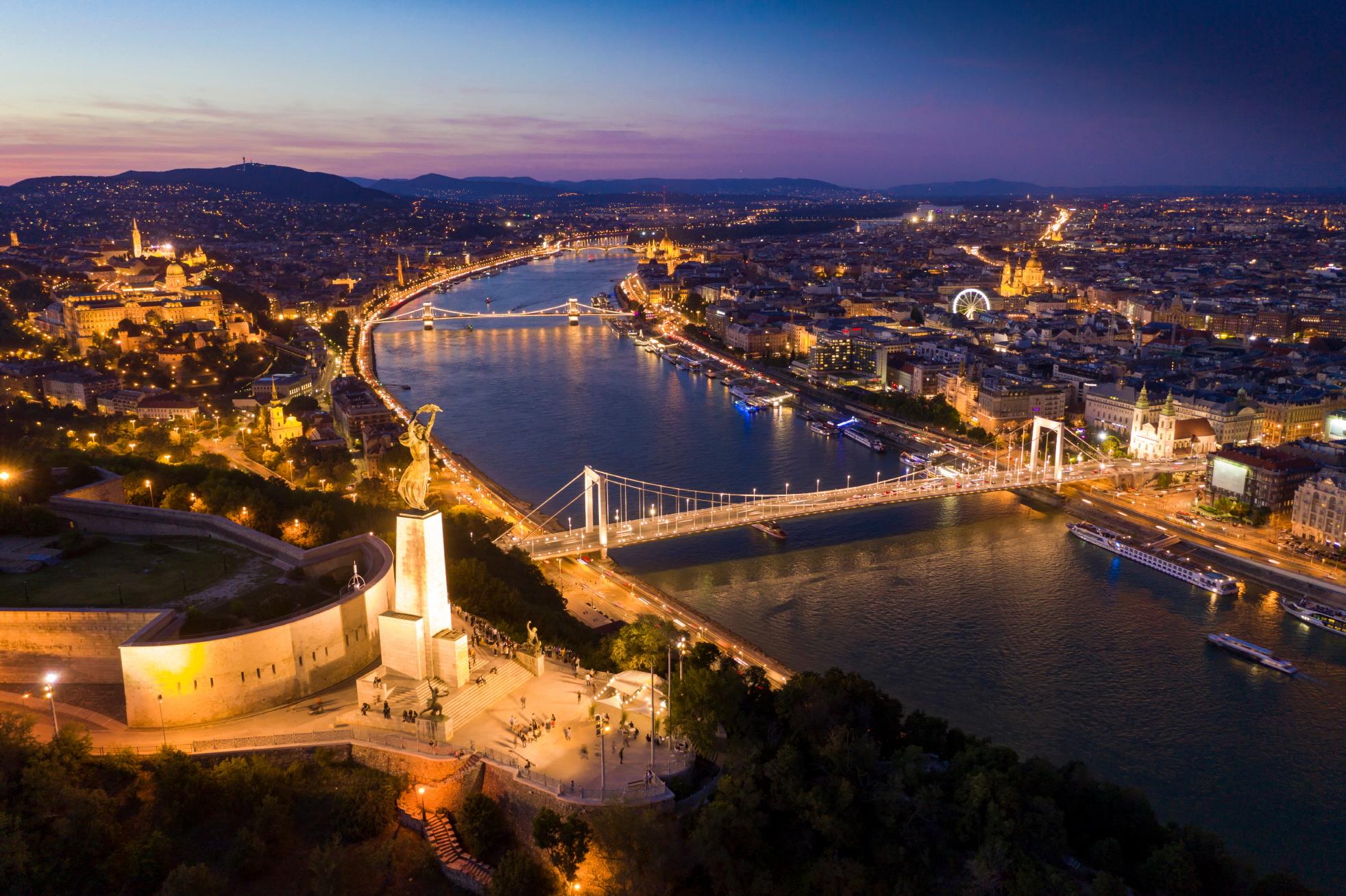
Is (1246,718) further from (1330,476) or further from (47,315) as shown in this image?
(47,315)

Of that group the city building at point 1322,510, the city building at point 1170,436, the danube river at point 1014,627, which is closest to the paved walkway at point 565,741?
the danube river at point 1014,627

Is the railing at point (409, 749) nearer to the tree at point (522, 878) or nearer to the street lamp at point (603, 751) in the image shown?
Result: the street lamp at point (603, 751)

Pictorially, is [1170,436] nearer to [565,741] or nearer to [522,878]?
[565,741]

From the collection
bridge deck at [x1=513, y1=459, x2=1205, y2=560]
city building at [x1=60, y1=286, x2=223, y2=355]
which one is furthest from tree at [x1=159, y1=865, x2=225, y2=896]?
city building at [x1=60, y1=286, x2=223, y2=355]

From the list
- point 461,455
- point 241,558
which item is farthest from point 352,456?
point 241,558

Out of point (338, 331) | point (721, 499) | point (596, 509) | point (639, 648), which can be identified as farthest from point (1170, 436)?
point (338, 331)

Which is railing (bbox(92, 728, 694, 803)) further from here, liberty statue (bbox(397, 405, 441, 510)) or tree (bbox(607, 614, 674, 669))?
liberty statue (bbox(397, 405, 441, 510))
